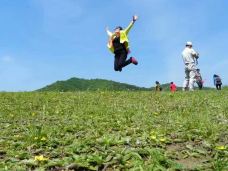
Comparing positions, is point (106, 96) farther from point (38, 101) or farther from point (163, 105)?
point (163, 105)

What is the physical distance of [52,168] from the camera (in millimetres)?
7289

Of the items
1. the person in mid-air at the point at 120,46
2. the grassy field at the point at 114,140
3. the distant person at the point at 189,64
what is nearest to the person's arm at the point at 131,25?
the person in mid-air at the point at 120,46

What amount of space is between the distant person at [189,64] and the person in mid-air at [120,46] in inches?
177

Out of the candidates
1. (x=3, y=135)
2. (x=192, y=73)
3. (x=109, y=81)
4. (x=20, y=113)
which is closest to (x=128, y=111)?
(x=20, y=113)

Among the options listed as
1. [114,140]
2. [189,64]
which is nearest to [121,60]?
[189,64]

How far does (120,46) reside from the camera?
26188 mm

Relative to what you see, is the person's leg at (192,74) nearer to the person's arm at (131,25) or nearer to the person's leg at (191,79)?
the person's leg at (191,79)

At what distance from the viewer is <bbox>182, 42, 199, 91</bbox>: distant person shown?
29.5 meters

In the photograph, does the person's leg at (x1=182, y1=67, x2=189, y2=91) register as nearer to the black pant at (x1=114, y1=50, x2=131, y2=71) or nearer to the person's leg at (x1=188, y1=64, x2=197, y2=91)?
the person's leg at (x1=188, y1=64, x2=197, y2=91)

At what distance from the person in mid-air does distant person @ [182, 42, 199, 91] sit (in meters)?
4.50

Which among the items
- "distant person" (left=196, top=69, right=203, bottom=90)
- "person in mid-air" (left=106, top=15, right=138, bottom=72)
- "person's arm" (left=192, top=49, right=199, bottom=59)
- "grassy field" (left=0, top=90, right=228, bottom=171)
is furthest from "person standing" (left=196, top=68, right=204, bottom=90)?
"grassy field" (left=0, top=90, right=228, bottom=171)

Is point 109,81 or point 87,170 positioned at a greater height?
point 109,81

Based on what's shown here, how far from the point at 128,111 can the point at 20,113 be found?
2.97m

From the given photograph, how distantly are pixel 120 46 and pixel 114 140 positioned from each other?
1761 cm
